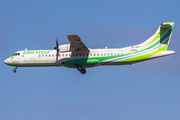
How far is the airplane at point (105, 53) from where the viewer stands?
41.2 metres

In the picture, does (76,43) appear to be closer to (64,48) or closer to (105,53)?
(64,48)

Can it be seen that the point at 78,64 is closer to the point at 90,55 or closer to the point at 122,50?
the point at 90,55

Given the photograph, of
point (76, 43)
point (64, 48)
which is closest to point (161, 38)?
point (76, 43)

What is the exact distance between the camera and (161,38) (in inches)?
1654

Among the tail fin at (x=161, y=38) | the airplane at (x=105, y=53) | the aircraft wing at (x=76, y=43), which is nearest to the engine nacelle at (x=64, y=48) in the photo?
the airplane at (x=105, y=53)

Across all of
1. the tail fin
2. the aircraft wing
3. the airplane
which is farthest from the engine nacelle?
the tail fin

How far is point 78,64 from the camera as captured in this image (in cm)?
4234

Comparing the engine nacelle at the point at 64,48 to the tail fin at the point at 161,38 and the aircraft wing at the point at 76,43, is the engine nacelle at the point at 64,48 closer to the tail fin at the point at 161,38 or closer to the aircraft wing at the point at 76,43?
the aircraft wing at the point at 76,43

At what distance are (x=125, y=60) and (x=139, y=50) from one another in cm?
192

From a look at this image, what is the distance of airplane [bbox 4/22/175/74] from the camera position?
41219 mm

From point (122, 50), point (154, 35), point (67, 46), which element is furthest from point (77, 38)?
point (154, 35)

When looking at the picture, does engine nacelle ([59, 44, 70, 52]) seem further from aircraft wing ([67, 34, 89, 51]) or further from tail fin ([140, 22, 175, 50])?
tail fin ([140, 22, 175, 50])

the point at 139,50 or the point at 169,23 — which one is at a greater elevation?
the point at 169,23

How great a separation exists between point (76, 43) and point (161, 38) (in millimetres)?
9439
